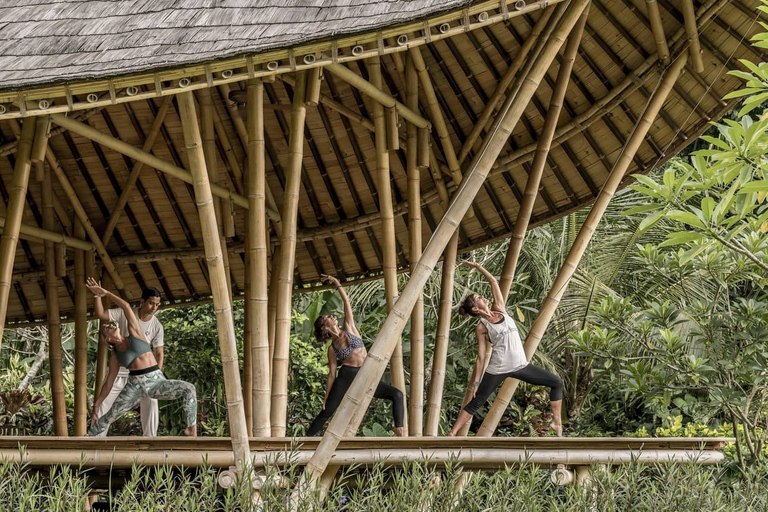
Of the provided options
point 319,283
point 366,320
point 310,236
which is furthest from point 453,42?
point 366,320

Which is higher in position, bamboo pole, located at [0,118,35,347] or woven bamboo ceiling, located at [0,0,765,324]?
woven bamboo ceiling, located at [0,0,765,324]

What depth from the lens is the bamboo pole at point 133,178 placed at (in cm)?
800

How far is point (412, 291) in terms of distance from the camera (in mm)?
5320

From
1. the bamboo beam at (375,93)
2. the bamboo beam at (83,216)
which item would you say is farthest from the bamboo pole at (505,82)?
the bamboo beam at (83,216)

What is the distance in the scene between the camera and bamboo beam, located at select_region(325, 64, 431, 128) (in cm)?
581

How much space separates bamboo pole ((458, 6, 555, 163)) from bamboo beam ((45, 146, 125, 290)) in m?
3.39

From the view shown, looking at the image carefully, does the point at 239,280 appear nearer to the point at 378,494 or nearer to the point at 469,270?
the point at 469,270

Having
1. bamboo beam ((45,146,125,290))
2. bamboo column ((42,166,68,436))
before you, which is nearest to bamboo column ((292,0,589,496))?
bamboo beam ((45,146,125,290))

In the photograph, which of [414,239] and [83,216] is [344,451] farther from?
[83,216]

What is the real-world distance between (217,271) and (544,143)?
307cm

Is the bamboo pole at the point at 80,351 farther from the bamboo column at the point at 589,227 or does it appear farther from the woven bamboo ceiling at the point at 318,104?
the bamboo column at the point at 589,227

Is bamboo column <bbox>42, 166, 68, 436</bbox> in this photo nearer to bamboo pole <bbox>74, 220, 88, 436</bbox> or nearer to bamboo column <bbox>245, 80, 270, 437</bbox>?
bamboo pole <bbox>74, 220, 88, 436</bbox>

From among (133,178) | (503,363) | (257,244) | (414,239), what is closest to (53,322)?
(133,178)

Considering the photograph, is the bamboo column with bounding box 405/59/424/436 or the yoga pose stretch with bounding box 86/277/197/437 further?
the bamboo column with bounding box 405/59/424/436
